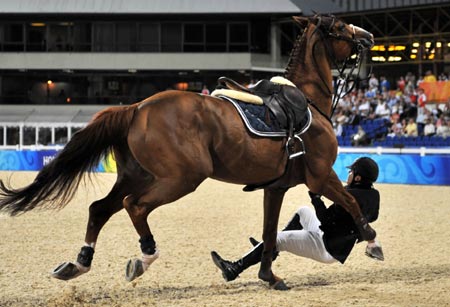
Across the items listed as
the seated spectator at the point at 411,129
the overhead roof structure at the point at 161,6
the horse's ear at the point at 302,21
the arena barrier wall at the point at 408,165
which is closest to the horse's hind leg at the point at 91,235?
the horse's ear at the point at 302,21

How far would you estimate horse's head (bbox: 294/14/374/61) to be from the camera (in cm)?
729

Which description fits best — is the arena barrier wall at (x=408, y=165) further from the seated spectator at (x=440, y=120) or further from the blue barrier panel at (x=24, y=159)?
the blue barrier panel at (x=24, y=159)

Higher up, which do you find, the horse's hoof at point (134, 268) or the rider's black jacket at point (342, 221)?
the rider's black jacket at point (342, 221)

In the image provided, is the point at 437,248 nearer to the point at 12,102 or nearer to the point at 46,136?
the point at 46,136

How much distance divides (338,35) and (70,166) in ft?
9.95

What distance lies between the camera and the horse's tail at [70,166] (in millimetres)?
6121

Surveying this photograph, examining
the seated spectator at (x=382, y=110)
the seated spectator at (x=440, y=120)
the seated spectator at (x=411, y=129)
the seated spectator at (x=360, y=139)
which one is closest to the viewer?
the seated spectator at (x=440, y=120)

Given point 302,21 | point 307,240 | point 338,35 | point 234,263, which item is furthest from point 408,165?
point 234,263

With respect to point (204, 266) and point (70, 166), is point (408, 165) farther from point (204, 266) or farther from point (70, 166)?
point (70, 166)

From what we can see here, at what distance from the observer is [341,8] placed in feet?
117

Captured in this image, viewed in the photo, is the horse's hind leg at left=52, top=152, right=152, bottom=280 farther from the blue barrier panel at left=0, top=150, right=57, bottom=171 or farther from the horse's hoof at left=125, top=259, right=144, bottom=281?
the blue barrier panel at left=0, top=150, right=57, bottom=171

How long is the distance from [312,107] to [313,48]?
27.2 inches

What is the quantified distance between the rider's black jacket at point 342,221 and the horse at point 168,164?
0.21 metres

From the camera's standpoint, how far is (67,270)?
597cm
